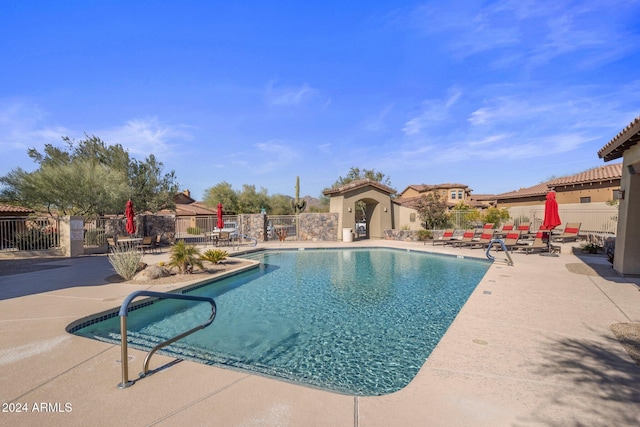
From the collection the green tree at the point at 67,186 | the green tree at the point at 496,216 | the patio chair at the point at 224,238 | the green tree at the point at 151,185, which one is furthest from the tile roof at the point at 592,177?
the green tree at the point at 67,186

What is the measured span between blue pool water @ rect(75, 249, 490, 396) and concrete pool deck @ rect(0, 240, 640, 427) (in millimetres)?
767

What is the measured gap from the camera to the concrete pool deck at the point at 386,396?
263 cm

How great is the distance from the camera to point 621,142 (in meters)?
7.50

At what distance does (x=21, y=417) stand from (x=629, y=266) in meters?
12.6

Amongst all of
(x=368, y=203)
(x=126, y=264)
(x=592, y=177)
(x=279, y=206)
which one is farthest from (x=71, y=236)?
(x=592, y=177)

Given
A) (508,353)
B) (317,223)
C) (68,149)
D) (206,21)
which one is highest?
(206,21)

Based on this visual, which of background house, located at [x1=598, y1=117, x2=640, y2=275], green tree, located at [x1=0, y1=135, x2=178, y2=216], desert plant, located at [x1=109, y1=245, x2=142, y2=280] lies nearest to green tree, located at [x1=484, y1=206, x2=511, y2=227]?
background house, located at [x1=598, y1=117, x2=640, y2=275]

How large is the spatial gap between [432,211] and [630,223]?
13.2m

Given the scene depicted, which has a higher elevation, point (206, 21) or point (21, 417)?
point (206, 21)

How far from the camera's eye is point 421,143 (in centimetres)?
2494

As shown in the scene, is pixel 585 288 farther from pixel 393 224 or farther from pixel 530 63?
pixel 393 224

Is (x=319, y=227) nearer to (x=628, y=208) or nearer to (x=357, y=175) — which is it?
(x=628, y=208)

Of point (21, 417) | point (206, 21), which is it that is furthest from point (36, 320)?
point (206, 21)

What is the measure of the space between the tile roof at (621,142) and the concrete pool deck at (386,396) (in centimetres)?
397
